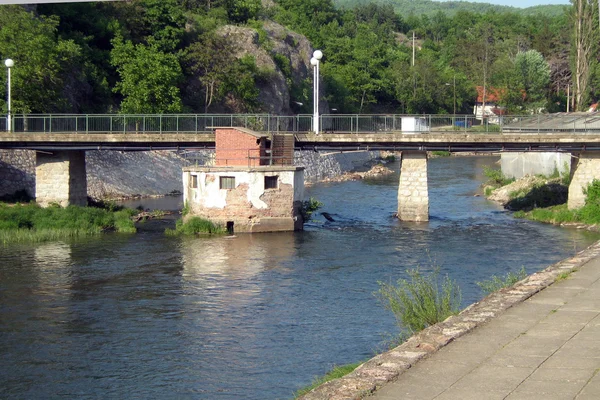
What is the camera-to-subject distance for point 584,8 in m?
77.1

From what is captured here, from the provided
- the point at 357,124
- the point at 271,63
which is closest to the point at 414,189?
the point at 357,124

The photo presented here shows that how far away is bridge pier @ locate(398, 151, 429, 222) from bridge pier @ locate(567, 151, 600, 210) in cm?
757

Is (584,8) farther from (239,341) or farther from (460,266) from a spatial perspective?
(239,341)

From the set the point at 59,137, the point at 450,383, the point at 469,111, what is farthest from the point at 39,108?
the point at 469,111

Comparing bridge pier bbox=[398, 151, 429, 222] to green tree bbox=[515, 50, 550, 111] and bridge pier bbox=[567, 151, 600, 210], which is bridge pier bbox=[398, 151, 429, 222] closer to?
bridge pier bbox=[567, 151, 600, 210]

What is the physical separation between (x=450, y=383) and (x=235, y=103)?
7711 centimetres

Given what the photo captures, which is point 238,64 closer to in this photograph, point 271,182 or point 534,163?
point 534,163

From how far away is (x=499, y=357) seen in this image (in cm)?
1248

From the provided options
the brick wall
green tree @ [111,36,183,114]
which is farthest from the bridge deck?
green tree @ [111,36,183,114]

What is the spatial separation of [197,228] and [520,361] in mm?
31580

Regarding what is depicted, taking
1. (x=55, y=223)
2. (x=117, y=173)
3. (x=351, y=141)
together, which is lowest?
(x=55, y=223)

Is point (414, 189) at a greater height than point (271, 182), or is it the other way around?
point (271, 182)

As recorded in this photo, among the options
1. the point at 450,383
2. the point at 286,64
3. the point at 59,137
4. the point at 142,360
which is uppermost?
the point at 286,64

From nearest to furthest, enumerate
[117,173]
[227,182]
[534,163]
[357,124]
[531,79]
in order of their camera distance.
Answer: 1. [227,182]
2. [357,124]
3. [117,173]
4. [534,163]
5. [531,79]
